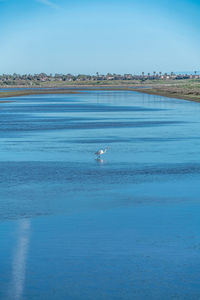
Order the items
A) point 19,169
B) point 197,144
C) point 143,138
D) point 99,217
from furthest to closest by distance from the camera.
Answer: point 143,138 < point 197,144 < point 19,169 < point 99,217

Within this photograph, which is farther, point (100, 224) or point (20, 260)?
point (100, 224)

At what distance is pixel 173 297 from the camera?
29.0 feet

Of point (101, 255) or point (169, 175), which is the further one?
point (169, 175)

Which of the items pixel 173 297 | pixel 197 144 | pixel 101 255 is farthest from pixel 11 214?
pixel 197 144

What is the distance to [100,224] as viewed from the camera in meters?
12.7

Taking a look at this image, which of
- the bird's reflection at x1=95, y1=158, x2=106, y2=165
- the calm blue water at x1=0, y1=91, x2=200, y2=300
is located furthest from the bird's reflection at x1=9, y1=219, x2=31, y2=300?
the bird's reflection at x1=95, y1=158, x2=106, y2=165

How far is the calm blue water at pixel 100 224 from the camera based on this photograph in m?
9.38

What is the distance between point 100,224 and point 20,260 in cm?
278

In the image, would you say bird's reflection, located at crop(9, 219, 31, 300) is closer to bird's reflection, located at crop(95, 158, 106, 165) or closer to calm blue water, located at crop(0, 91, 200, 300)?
calm blue water, located at crop(0, 91, 200, 300)

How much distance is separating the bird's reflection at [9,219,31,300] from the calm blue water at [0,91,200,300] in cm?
2

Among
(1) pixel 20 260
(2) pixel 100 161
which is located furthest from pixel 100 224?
(2) pixel 100 161

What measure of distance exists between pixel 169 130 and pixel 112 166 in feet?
49.6

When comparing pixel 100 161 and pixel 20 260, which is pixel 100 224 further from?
pixel 100 161

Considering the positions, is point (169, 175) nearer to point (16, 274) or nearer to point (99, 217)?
point (99, 217)
